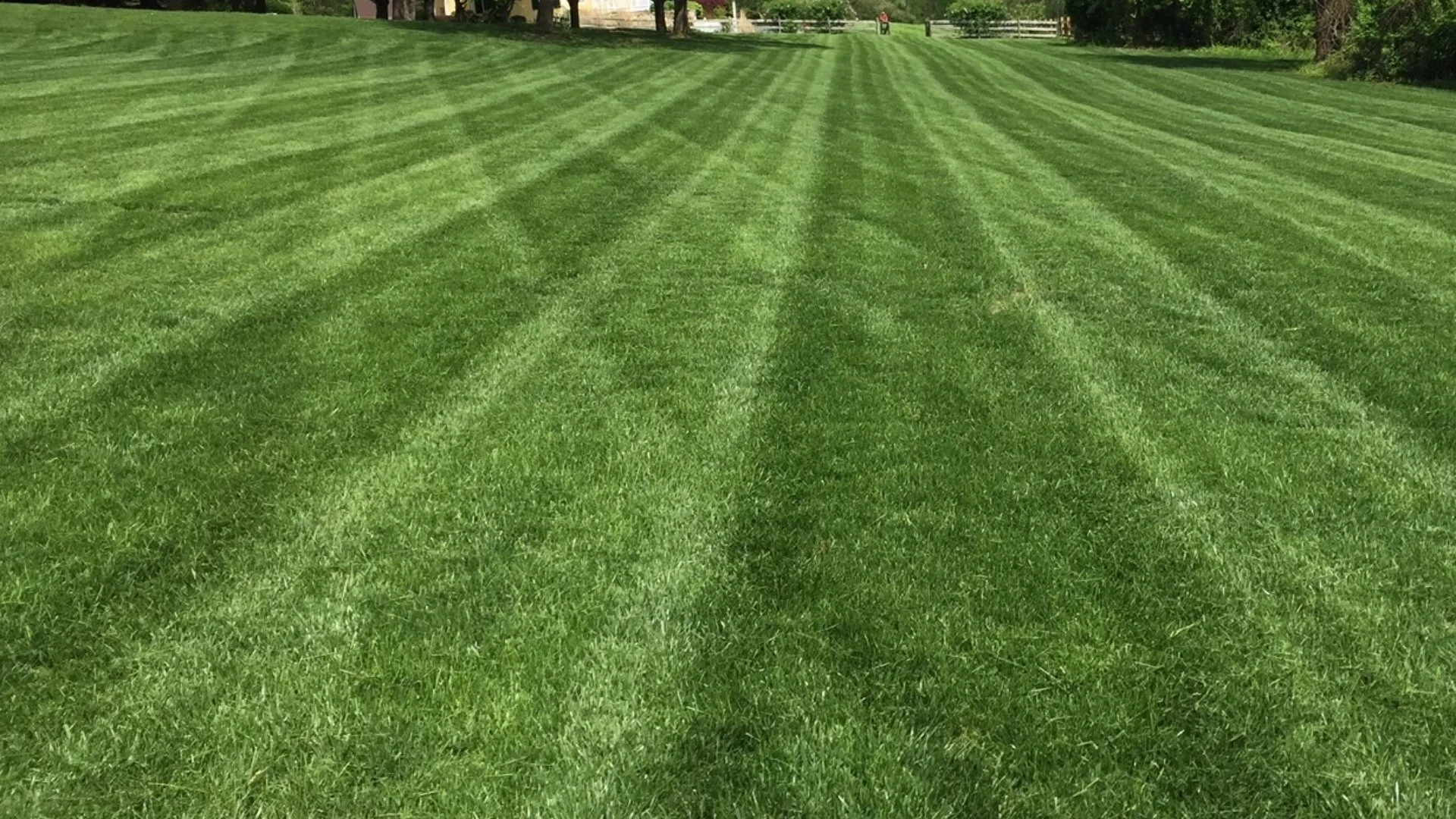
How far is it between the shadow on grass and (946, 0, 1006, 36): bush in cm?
2709

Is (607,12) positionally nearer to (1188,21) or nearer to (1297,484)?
(1188,21)

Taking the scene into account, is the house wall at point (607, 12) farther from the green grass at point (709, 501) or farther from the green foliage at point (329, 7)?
the green grass at point (709, 501)

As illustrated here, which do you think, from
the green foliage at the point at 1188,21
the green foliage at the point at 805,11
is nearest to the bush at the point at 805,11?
the green foliage at the point at 805,11

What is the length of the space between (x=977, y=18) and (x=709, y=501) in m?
67.0

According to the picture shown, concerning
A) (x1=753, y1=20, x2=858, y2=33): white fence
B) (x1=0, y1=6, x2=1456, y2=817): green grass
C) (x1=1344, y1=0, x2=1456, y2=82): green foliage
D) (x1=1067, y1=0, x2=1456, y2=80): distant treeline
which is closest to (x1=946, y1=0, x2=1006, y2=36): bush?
(x1=753, y1=20, x2=858, y2=33): white fence

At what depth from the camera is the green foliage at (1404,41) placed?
22.0 m

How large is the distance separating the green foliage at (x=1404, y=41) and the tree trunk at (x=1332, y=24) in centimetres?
133

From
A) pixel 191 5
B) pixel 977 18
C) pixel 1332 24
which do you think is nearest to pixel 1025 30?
pixel 977 18

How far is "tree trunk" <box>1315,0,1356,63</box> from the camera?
25.8 m

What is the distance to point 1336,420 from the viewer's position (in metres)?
4.82

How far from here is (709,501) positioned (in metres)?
3.97

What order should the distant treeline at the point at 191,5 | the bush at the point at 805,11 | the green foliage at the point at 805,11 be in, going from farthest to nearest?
the green foliage at the point at 805,11
the bush at the point at 805,11
the distant treeline at the point at 191,5

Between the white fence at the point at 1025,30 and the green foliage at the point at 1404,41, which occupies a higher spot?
the white fence at the point at 1025,30

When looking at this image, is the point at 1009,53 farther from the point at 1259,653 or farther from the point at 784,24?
the point at 1259,653
